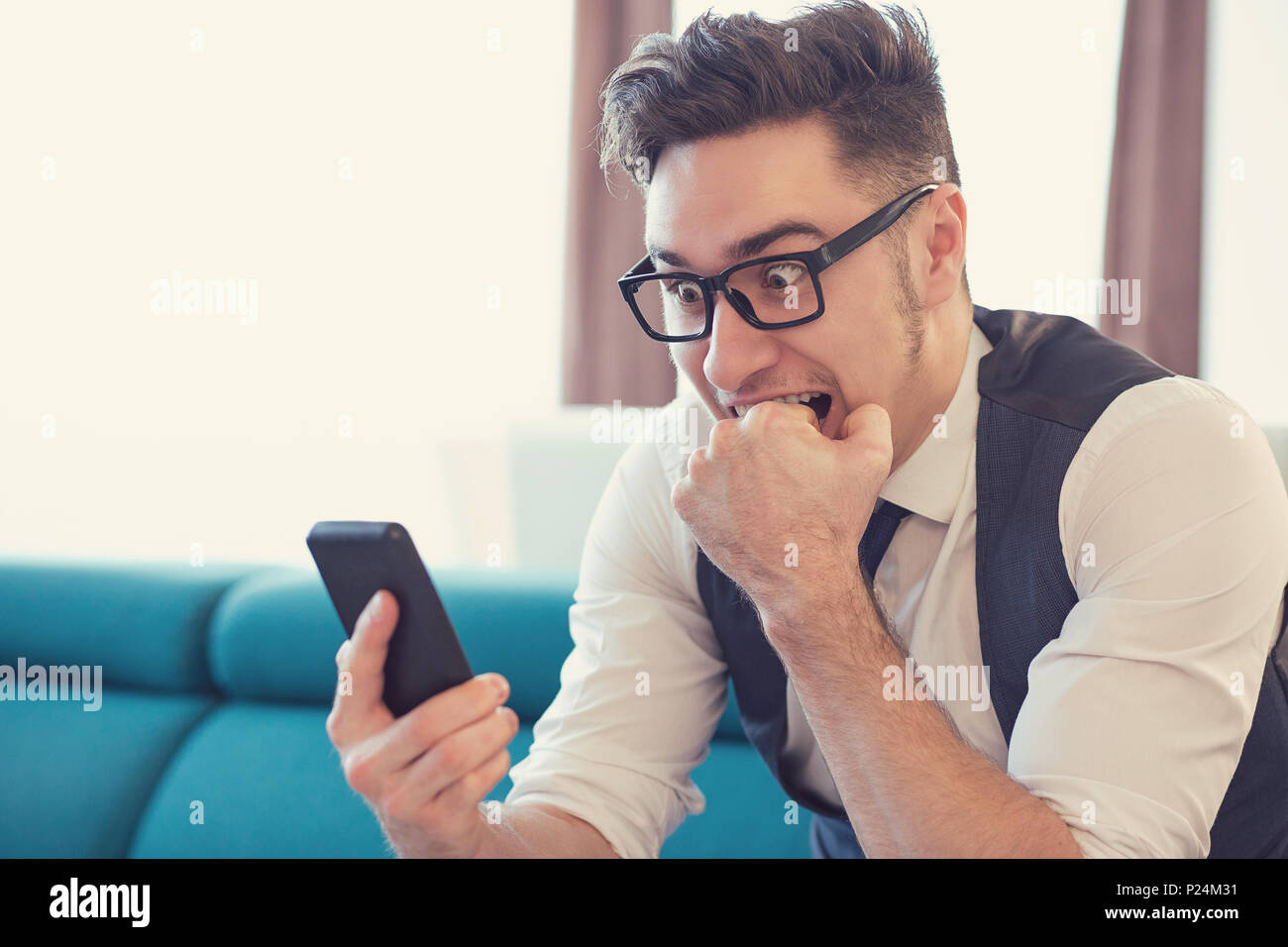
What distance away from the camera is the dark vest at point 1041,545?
103 centimetres

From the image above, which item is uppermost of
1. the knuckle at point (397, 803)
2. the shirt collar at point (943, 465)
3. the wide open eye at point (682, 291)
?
the wide open eye at point (682, 291)

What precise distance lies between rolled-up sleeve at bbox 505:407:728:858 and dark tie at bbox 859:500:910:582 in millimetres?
206

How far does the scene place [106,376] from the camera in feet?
10.2

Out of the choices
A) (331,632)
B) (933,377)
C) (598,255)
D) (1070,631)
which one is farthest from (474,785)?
(598,255)

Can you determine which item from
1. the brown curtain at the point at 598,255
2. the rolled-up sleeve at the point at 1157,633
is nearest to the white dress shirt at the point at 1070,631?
the rolled-up sleeve at the point at 1157,633

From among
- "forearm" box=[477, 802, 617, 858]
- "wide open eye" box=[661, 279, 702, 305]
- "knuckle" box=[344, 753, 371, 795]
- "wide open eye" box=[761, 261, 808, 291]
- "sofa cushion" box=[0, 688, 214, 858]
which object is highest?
"wide open eye" box=[761, 261, 808, 291]

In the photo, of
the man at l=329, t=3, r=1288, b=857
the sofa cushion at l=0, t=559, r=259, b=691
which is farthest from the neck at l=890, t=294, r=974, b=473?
the sofa cushion at l=0, t=559, r=259, b=691

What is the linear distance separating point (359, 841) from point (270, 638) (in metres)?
0.40

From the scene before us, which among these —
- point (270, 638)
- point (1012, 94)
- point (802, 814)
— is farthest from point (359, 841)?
point (1012, 94)

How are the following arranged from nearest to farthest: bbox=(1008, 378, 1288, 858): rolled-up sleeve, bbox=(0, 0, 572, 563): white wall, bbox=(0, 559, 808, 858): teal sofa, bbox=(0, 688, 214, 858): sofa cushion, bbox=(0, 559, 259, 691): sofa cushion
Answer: bbox=(1008, 378, 1288, 858): rolled-up sleeve < bbox=(0, 559, 808, 858): teal sofa < bbox=(0, 688, 214, 858): sofa cushion < bbox=(0, 559, 259, 691): sofa cushion < bbox=(0, 0, 572, 563): white wall

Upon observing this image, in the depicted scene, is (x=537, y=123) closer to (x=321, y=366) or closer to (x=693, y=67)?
(x=321, y=366)

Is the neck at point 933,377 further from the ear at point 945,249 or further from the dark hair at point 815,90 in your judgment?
the dark hair at point 815,90

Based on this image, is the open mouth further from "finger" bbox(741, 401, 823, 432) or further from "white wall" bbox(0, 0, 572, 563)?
"white wall" bbox(0, 0, 572, 563)

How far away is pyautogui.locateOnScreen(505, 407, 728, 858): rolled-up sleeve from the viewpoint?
1.19 metres
